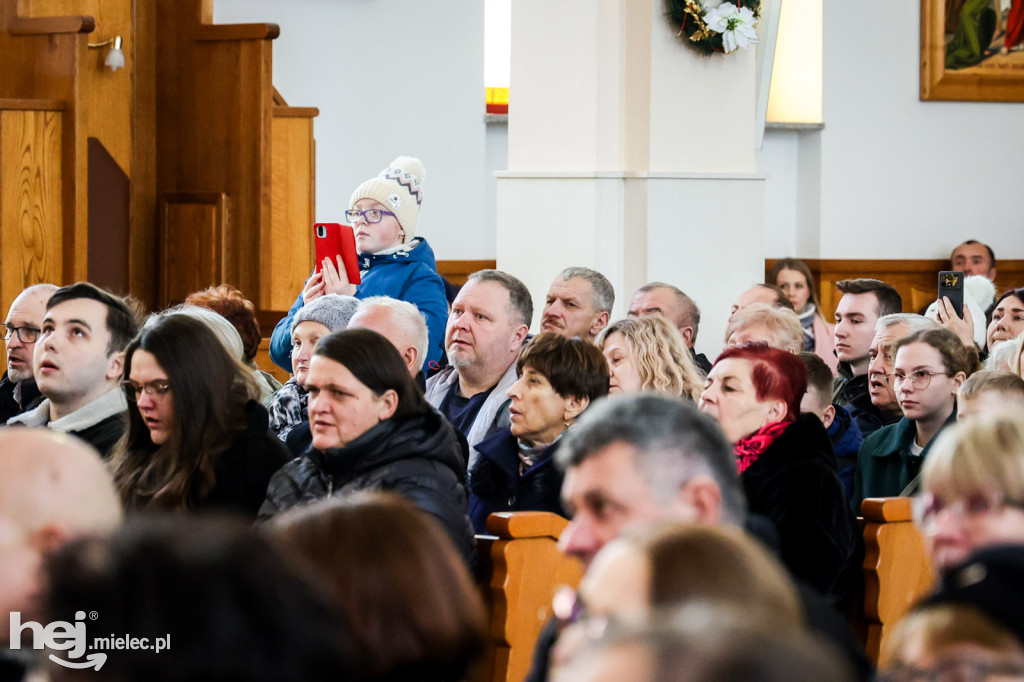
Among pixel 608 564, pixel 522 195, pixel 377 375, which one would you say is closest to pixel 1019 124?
pixel 522 195

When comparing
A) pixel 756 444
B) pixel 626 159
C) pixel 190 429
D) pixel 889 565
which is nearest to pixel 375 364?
pixel 190 429

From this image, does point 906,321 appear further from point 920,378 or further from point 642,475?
point 642,475

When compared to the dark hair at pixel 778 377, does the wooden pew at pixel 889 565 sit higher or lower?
lower

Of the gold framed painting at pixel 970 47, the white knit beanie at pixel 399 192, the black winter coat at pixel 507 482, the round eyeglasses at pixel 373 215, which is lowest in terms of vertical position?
the black winter coat at pixel 507 482

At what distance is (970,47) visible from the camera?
1025cm

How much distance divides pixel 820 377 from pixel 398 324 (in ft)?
4.26

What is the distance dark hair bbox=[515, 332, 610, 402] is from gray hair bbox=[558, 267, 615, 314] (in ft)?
5.25

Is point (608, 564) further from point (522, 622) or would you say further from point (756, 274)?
point (756, 274)

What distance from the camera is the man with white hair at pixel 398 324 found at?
4.18m

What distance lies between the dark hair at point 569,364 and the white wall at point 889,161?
683 centimetres

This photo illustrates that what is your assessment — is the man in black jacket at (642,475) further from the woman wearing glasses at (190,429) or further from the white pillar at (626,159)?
the white pillar at (626,159)

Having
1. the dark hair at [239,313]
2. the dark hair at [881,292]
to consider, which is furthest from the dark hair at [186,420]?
the dark hair at [881,292]

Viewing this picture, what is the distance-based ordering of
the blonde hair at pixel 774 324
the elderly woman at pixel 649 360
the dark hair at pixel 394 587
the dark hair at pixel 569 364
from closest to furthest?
the dark hair at pixel 394 587 → the dark hair at pixel 569 364 → the elderly woman at pixel 649 360 → the blonde hair at pixel 774 324

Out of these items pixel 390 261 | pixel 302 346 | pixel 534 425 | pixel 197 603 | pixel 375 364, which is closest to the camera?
pixel 197 603
